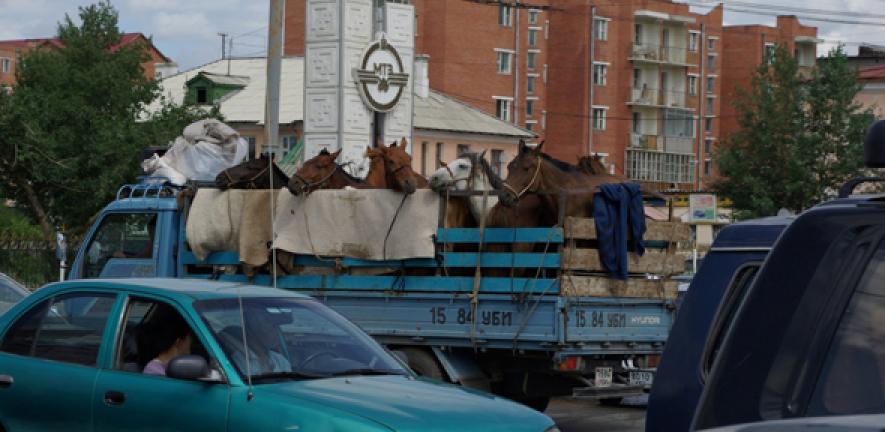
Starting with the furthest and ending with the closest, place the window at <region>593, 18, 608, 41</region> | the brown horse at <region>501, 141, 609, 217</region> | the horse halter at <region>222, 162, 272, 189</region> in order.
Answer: the window at <region>593, 18, 608, 41</region>
the horse halter at <region>222, 162, 272, 189</region>
the brown horse at <region>501, 141, 609, 217</region>

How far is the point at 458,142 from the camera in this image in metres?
67.4

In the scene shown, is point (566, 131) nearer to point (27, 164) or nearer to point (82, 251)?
point (27, 164)

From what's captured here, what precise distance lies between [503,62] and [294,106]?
25031 mm

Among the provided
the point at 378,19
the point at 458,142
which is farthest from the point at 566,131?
the point at 378,19

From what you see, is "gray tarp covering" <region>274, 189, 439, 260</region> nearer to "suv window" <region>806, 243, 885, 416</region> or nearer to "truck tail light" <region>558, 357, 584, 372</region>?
"truck tail light" <region>558, 357, 584, 372</region>

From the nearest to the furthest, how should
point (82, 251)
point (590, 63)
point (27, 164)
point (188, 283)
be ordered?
1. point (188, 283)
2. point (82, 251)
3. point (27, 164)
4. point (590, 63)

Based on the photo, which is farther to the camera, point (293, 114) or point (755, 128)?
point (293, 114)

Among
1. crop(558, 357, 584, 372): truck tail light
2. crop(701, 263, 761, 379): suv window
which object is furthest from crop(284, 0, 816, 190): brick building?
crop(701, 263, 761, 379): suv window

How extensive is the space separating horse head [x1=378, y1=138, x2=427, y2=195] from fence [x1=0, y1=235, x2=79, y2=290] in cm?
1840

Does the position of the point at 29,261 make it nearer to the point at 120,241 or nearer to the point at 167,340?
the point at 120,241

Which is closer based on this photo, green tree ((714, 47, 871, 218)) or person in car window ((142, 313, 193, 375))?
person in car window ((142, 313, 193, 375))

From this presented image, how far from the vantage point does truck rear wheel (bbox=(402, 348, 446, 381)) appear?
1277 cm

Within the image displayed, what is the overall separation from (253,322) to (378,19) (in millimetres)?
46194

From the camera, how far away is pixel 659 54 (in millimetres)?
97188
